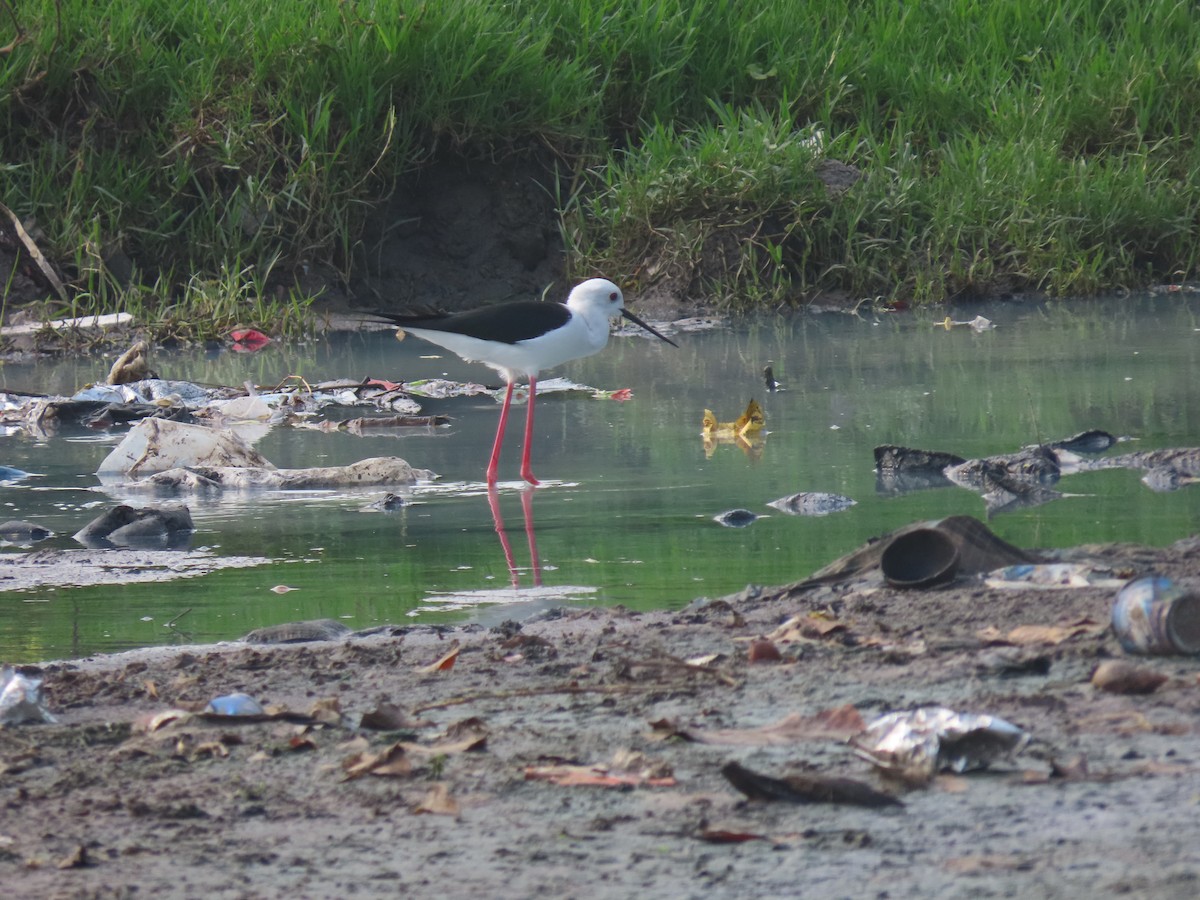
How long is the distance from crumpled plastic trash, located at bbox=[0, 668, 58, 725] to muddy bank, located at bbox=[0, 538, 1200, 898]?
0.07 meters

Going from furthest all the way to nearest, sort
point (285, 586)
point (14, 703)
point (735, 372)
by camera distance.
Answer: point (735, 372) → point (285, 586) → point (14, 703)

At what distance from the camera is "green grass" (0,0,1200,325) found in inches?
450

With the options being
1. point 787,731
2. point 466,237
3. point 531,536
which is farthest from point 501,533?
point 466,237

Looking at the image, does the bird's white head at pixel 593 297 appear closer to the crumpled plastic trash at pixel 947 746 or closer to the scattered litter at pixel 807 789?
the crumpled plastic trash at pixel 947 746

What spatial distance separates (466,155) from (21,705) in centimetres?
954

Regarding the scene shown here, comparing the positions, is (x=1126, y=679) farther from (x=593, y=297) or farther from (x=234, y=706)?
(x=593, y=297)

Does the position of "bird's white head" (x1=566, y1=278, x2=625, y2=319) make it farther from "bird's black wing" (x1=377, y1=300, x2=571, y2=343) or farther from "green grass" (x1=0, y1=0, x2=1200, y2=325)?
"green grass" (x1=0, y1=0, x2=1200, y2=325)

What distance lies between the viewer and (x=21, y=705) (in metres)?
3.19

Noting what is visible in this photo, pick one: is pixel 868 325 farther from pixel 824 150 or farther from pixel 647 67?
pixel 647 67

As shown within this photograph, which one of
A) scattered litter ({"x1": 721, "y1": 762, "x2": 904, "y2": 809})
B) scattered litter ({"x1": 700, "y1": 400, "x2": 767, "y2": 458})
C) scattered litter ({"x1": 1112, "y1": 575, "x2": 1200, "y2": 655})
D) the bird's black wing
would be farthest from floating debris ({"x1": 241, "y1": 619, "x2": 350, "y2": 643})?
scattered litter ({"x1": 700, "y1": 400, "x2": 767, "y2": 458})

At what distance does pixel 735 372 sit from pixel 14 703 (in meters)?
5.98

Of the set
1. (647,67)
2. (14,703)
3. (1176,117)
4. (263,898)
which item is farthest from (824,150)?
(263,898)

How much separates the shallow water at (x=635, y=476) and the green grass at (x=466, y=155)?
130 centimetres

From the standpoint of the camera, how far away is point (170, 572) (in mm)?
4762
